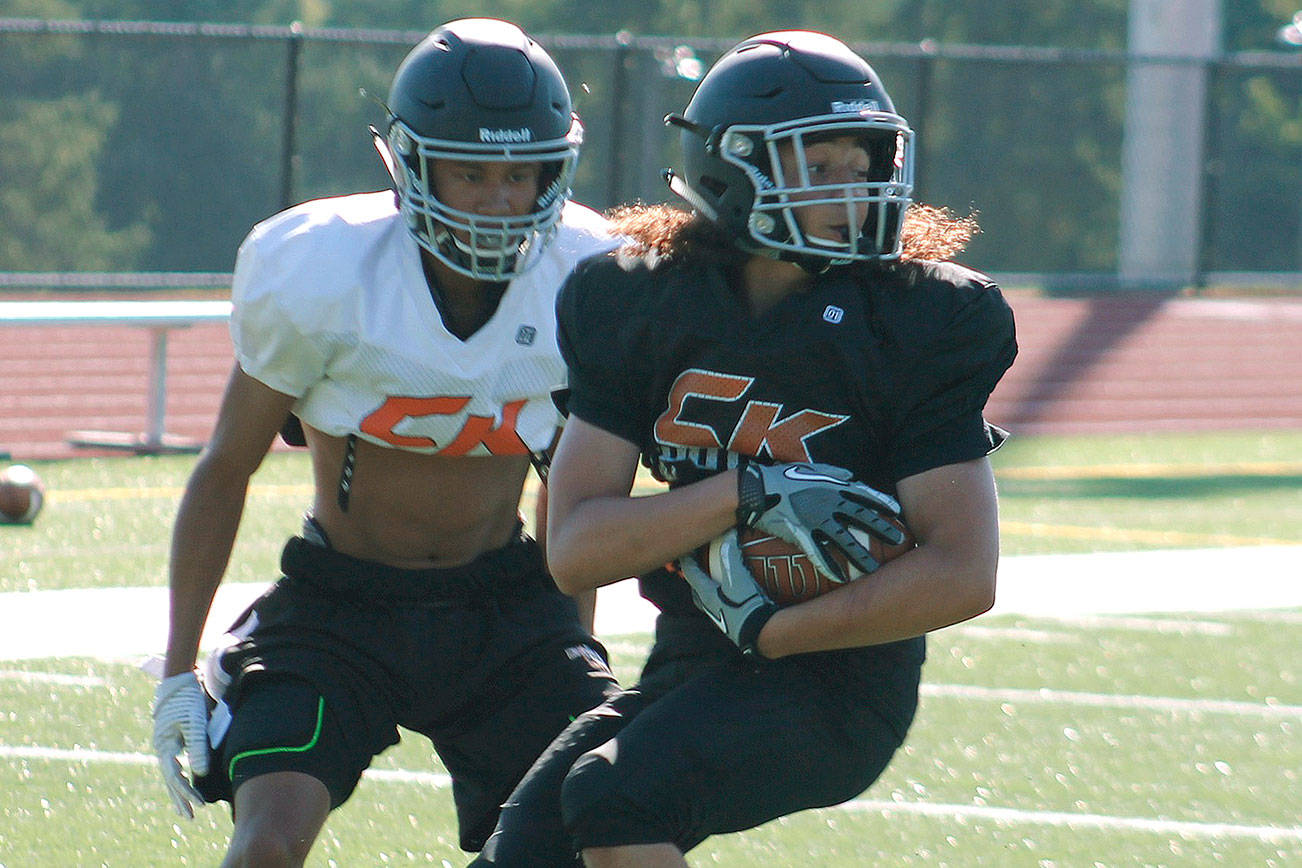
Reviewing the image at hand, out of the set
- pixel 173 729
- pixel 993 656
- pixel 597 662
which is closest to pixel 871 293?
pixel 597 662

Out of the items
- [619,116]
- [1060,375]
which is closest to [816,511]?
[1060,375]

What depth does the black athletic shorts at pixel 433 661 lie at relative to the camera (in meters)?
3.51

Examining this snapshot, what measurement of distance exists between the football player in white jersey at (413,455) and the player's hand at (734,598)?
32.3 inches

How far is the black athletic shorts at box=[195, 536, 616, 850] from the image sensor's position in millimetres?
3510

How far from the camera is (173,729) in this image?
3.45m

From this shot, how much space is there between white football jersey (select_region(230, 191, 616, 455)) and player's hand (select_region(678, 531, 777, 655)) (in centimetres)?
88

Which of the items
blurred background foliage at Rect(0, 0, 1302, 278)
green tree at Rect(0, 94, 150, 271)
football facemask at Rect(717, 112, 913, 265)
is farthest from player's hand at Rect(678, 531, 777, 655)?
green tree at Rect(0, 94, 150, 271)

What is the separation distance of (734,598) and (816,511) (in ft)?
0.59

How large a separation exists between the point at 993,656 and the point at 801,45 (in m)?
3.48

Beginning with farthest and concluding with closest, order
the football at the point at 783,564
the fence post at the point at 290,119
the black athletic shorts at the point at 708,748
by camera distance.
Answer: the fence post at the point at 290,119, the football at the point at 783,564, the black athletic shorts at the point at 708,748

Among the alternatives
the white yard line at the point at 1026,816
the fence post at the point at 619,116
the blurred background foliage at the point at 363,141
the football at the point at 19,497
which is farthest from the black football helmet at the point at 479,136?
the fence post at the point at 619,116

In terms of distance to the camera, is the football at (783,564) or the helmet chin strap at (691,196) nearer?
the football at (783,564)

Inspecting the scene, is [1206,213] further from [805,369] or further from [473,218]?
[805,369]

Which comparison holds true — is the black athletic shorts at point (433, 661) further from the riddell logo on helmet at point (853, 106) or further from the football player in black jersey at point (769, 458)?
the riddell logo on helmet at point (853, 106)
